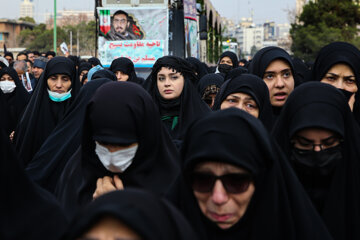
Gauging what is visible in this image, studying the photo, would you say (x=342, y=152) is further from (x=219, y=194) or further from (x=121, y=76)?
(x=121, y=76)

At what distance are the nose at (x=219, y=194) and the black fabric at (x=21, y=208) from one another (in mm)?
679

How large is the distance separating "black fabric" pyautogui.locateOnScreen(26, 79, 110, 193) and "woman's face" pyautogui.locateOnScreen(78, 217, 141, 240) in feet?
9.58

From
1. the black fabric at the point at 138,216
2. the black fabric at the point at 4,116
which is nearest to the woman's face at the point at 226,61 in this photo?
the black fabric at the point at 4,116

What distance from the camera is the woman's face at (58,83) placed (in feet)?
18.4

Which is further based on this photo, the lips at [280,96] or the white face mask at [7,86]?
the white face mask at [7,86]

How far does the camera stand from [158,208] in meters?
1.48

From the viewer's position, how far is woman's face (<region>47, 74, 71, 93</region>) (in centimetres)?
561

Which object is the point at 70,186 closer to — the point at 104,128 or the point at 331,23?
the point at 104,128

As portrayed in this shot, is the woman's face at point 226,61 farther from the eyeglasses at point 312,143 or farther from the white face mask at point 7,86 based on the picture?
the eyeglasses at point 312,143

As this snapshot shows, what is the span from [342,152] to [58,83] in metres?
3.54

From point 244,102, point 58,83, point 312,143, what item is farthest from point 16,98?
point 312,143

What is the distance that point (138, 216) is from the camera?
4.56ft

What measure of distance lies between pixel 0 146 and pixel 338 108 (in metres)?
1.66

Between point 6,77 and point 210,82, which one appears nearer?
point 210,82
